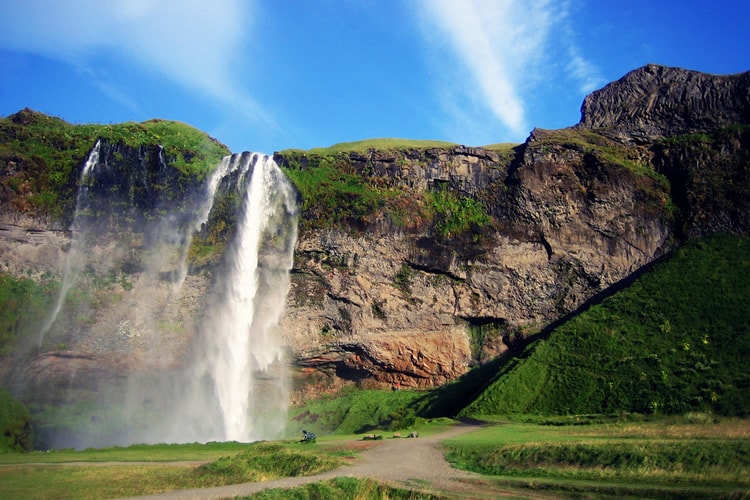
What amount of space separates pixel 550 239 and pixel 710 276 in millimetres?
11376

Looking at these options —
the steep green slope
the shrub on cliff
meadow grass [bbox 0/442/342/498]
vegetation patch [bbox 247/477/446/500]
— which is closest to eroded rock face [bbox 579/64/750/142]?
the steep green slope

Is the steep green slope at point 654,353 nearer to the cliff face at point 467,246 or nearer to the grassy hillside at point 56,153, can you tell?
the cliff face at point 467,246

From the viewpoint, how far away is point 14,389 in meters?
38.3

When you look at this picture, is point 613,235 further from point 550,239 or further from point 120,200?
point 120,200

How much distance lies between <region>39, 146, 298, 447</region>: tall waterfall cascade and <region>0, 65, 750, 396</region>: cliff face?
1.84ft

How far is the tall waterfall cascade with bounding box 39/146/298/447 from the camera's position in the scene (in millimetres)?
39438

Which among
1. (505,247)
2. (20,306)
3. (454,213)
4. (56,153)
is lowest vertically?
(20,306)

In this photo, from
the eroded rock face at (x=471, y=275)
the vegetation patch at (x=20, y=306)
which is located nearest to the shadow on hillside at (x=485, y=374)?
the eroded rock face at (x=471, y=275)

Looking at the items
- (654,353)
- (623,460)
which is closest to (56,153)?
(654,353)

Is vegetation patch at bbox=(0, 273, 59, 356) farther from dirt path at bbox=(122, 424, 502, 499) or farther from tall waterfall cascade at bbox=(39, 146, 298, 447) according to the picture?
dirt path at bbox=(122, 424, 502, 499)

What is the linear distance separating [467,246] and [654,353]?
16.5m

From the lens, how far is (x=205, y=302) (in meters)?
43.3

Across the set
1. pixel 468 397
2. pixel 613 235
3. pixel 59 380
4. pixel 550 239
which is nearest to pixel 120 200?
pixel 59 380

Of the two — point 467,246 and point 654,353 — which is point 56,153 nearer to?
point 467,246
